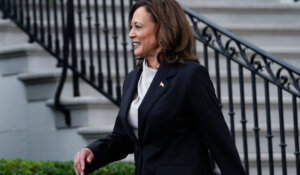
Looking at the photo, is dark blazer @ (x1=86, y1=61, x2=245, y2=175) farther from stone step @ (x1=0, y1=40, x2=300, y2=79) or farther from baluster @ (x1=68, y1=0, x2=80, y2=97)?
stone step @ (x1=0, y1=40, x2=300, y2=79)

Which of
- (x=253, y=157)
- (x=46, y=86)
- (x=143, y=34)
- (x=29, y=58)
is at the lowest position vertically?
(x=253, y=157)

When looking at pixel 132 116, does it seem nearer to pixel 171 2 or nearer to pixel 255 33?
pixel 171 2

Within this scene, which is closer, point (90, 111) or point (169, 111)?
point (169, 111)

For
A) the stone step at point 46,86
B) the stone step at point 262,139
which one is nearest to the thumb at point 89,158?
the stone step at point 262,139

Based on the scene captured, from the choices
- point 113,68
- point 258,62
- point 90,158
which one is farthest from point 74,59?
point 90,158

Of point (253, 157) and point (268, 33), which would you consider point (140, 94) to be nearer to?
point (253, 157)

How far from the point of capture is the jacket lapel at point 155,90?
10.7 ft

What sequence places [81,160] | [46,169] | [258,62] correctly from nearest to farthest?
[81,160] → [46,169] → [258,62]

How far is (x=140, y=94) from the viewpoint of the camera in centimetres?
344

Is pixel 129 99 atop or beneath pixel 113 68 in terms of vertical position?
atop

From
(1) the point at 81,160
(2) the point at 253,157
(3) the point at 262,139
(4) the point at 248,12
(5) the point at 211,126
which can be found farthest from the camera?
(4) the point at 248,12

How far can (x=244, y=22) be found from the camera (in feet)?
24.4

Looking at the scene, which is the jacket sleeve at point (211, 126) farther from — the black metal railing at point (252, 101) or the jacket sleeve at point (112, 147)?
the black metal railing at point (252, 101)

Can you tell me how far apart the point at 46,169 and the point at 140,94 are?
141 cm
